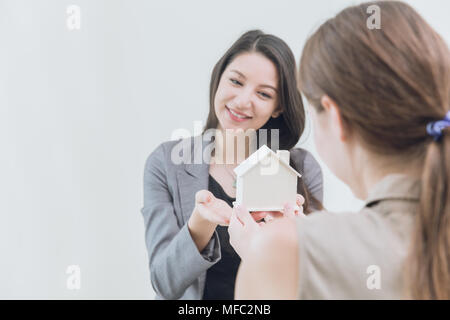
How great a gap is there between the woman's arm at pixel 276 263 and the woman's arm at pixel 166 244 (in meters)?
0.60

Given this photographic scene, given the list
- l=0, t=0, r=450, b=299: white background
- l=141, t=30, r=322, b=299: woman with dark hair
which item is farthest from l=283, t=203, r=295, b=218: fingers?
l=0, t=0, r=450, b=299: white background

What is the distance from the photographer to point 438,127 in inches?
21.3

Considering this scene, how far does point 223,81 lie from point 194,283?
61cm

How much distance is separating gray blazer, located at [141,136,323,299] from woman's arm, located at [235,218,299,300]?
2.08 ft

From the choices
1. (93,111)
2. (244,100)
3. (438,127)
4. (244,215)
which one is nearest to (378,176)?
(438,127)

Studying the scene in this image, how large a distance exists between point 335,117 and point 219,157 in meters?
0.76

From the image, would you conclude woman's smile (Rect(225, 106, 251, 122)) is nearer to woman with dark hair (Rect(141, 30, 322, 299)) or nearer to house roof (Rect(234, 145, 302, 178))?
woman with dark hair (Rect(141, 30, 322, 299))

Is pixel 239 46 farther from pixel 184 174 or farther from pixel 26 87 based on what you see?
pixel 26 87

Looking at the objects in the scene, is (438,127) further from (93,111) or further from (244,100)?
(93,111)

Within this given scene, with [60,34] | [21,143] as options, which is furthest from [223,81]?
[21,143]

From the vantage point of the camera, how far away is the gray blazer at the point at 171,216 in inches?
45.9

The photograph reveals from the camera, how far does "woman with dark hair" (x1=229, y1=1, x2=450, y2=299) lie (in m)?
0.52

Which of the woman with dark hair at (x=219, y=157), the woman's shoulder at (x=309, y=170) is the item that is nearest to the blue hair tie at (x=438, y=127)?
the woman with dark hair at (x=219, y=157)

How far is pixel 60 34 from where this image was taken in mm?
1305
